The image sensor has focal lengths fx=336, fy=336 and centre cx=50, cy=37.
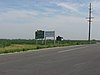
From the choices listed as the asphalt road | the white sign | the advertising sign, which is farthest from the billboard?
the asphalt road

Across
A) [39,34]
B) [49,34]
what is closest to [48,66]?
[39,34]

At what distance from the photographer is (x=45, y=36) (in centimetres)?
7312

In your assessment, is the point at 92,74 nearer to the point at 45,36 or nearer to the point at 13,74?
the point at 13,74

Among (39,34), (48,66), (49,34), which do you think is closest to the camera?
(48,66)

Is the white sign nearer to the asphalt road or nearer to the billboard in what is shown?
the billboard

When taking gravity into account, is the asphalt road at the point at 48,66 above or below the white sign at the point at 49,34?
below

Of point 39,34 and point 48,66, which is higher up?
point 39,34

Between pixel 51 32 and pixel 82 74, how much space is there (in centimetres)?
6026

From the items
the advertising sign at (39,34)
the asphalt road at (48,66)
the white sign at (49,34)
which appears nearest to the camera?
the asphalt road at (48,66)

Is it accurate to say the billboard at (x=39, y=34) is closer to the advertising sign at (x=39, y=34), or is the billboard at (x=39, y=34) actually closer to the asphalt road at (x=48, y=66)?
the advertising sign at (x=39, y=34)

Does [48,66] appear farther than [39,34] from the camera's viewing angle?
No

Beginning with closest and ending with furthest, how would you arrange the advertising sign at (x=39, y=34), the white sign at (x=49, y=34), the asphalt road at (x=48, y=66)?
the asphalt road at (x=48, y=66) → the advertising sign at (x=39, y=34) → the white sign at (x=49, y=34)

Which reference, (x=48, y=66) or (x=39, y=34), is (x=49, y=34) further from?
(x=48, y=66)

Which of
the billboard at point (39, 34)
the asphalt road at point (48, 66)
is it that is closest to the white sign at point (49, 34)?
the billboard at point (39, 34)
